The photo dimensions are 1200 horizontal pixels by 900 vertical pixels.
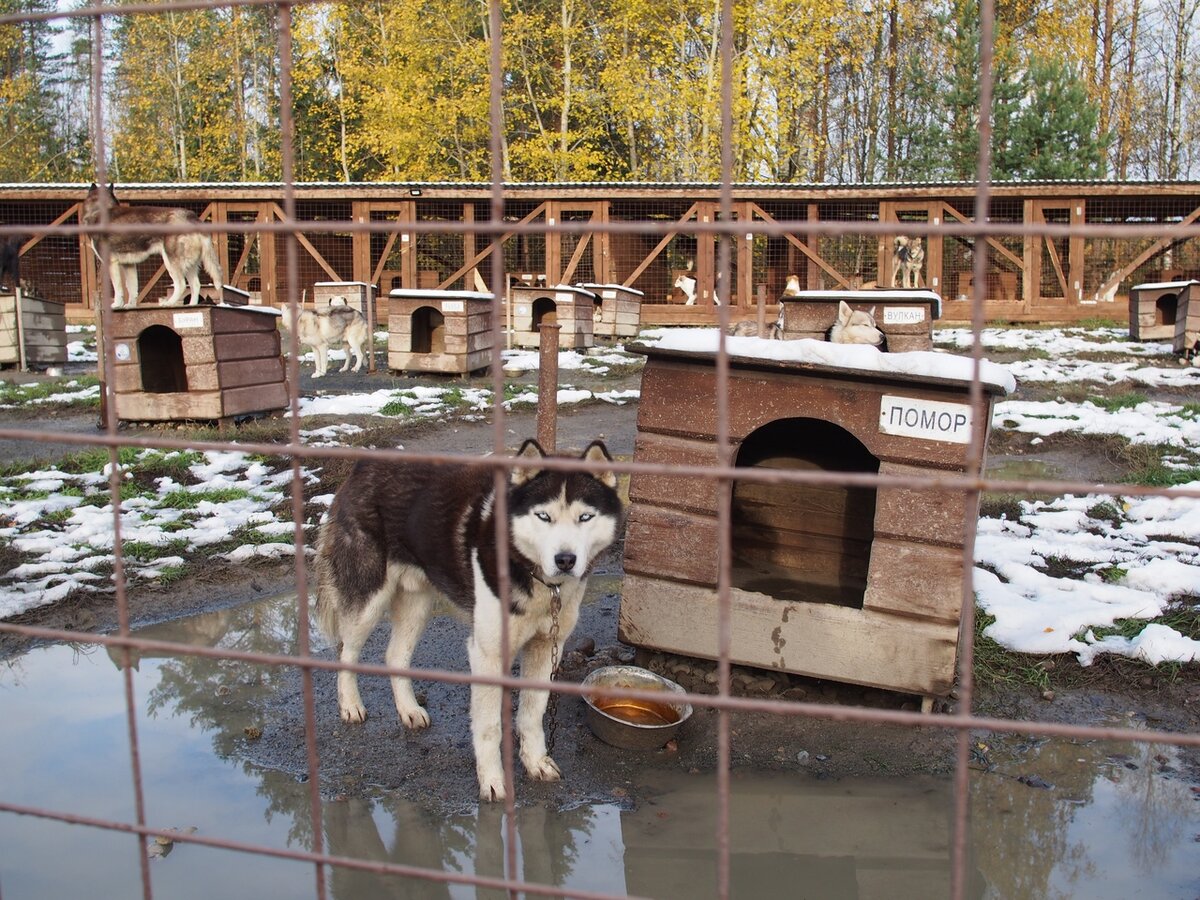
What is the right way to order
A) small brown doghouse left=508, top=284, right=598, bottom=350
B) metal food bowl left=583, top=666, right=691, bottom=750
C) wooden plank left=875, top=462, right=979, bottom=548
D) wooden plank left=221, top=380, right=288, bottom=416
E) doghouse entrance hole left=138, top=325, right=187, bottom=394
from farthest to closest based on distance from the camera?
small brown doghouse left=508, top=284, right=598, bottom=350 → doghouse entrance hole left=138, top=325, right=187, bottom=394 → wooden plank left=221, top=380, right=288, bottom=416 → wooden plank left=875, top=462, right=979, bottom=548 → metal food bowl left=583, top=666, right=691, bottom=750

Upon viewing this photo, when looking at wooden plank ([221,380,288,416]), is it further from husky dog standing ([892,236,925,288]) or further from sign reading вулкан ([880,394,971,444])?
husky dog standing ([892,236,925,288])

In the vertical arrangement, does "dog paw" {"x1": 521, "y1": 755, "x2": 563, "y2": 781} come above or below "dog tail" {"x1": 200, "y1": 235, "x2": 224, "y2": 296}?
below

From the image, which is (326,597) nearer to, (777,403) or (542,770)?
(542,770)

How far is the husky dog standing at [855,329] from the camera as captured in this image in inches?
395

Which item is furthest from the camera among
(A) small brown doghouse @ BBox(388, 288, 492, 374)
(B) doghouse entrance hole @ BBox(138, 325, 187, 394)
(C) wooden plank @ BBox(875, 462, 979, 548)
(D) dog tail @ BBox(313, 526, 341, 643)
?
(A) small brown doghouse @ BBox(388, 288, 492, 374)

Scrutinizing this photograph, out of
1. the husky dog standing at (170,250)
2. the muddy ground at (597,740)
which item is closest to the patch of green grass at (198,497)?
the muddy ground at (597,740)

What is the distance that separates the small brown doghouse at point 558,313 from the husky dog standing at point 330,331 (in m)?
2.66

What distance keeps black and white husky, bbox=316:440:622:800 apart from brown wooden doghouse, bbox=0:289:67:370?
12.3 meters

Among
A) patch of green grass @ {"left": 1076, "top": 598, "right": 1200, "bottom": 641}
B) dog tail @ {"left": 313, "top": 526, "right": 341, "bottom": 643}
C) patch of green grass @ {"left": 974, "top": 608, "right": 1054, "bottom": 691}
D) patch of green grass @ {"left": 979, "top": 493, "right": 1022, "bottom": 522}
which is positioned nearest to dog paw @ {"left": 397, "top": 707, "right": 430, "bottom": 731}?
dog tail @ {"left": 313, "top": 526, "right": 341, "bottom": 643}

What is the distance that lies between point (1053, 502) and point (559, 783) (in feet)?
15.5

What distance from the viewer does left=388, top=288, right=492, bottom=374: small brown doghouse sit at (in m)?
13.5

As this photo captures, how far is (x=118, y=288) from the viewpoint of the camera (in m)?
12.0

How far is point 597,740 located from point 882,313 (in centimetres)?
822

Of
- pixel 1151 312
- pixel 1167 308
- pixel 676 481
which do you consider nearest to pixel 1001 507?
pixel 676 481
